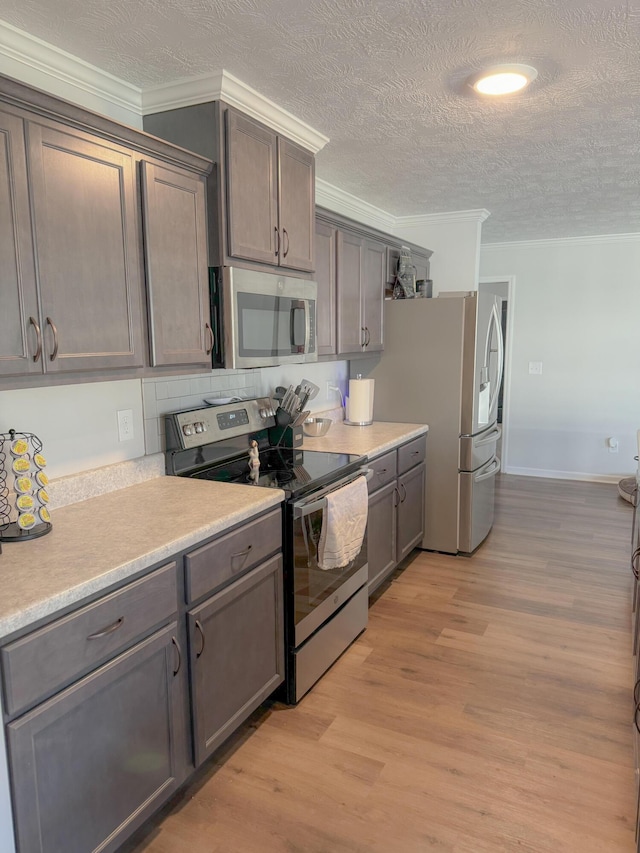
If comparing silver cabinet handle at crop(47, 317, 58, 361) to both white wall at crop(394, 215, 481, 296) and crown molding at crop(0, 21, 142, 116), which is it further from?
white wall at crop(394, 215, 481, 296)

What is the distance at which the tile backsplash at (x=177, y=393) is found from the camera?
2.46 meters

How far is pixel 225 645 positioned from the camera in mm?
1974

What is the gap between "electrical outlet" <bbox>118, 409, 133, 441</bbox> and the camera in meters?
2.32

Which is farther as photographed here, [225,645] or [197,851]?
[225,645]

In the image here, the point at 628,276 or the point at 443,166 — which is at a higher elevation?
the point at 443,166

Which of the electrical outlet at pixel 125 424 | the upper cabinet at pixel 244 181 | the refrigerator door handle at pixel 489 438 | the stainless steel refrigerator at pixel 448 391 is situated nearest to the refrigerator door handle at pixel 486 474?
the stainless steel refrigerator at pixel 448 391

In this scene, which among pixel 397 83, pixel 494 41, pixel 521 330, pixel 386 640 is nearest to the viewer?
pixel 494 41

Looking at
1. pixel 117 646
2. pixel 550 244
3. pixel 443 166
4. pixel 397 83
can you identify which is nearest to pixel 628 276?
pixel 550 244

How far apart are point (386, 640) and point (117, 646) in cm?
172

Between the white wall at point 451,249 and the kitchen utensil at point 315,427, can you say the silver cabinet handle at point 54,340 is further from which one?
the white wall at point 451,249

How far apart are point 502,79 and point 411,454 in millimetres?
2103

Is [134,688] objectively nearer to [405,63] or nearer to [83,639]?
[83,639]

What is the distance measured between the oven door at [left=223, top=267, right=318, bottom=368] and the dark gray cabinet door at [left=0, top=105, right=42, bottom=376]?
82cm

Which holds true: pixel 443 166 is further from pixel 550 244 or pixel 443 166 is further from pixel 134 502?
pixel 550 244
